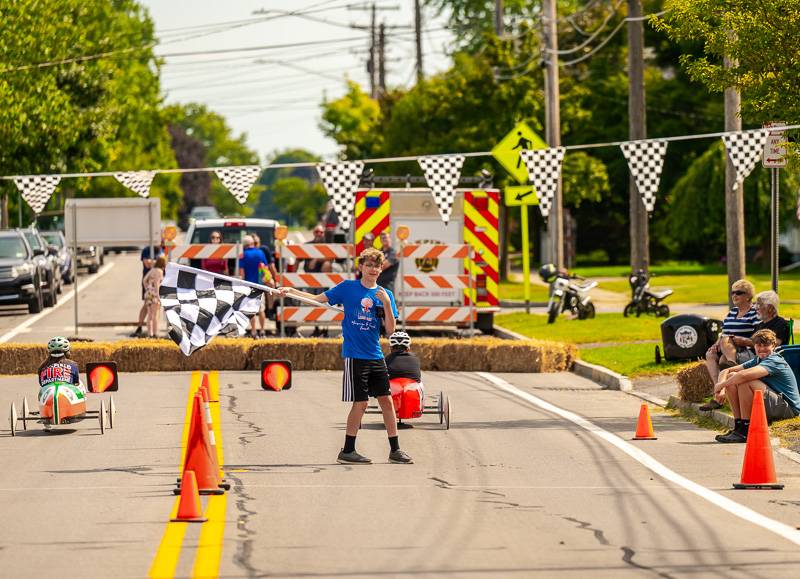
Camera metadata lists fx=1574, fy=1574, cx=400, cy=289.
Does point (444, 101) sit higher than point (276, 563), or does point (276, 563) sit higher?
point (444, 101)

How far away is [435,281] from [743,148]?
7.05 metres

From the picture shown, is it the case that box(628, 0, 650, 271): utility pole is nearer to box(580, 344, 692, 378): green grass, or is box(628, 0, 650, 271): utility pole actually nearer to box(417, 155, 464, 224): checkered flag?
box(417, 155, 464, 224): checkered flag

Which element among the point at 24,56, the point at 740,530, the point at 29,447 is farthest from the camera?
the point at 24,56

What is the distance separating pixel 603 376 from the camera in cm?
2184

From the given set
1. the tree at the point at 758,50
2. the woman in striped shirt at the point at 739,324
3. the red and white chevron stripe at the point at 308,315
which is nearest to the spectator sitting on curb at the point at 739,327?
the woman in striped shirt at the point at 739,324

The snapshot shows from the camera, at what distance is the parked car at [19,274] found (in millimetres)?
35787

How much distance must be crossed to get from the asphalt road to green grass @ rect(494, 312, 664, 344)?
913 centimetres

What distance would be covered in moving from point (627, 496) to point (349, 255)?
16.2 m

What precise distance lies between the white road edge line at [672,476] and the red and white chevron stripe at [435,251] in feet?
23.3

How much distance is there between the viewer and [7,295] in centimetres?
3588

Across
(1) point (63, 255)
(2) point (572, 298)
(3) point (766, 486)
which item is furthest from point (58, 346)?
(1) point (63, 255)

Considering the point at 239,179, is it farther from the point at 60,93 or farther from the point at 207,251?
the point at 60,93

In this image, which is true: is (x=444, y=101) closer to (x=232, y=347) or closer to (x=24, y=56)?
(x=24, y=56)

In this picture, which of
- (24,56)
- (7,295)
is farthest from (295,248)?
(24,56)
